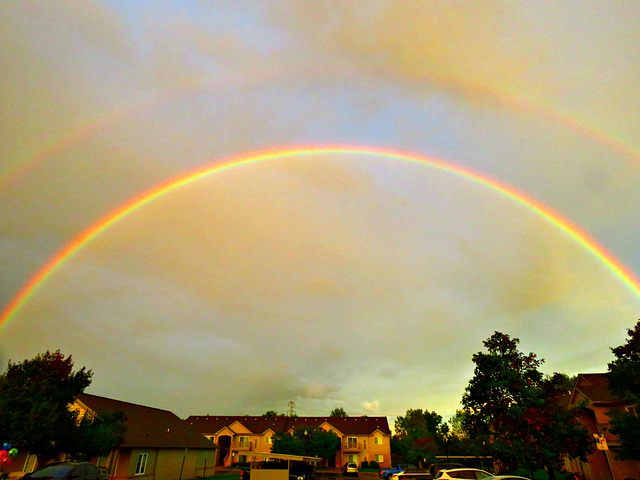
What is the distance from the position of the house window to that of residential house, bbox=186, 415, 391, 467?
45430mm

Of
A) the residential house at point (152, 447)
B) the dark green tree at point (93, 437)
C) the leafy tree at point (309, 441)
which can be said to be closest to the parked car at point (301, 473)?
the dark green tree at point (93, 437)

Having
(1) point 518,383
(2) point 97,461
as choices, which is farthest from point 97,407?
(1) point 518,383

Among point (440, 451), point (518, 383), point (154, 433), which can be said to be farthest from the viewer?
point (440, 451)

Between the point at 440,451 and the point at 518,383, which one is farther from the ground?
the point at 518,383

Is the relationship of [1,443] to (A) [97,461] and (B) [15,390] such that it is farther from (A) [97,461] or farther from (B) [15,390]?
(A) [97,461]

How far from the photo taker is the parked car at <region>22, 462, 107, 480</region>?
48.4 feet

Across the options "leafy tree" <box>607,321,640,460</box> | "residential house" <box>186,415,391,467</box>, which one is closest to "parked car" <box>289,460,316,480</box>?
"leafy tree" <box>607,321,640,460</box>

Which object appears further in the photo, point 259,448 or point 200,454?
point 259,448

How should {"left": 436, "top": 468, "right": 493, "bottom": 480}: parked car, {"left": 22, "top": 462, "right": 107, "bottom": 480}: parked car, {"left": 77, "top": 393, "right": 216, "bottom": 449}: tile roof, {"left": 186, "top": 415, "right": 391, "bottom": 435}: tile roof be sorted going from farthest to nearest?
{"left": 186, "top": 415, "right": 391, "bottom": 435}: tile roof → {"left": 77, "top": 393, "right": 216, "bottom": 449}: tile roof → {"left": 436, "top": 468, "right": 493, "bottom": 480}: parked car → {"left": 22, "top": 462, "right": 107, "bottom": 480}: parked car

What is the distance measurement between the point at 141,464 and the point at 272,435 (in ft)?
151

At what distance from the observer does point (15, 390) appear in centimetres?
2334

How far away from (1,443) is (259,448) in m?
68.1

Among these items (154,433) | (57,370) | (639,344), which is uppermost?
(639,344)

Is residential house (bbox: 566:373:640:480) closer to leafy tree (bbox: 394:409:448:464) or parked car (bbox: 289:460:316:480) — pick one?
parked car (bbox: 289:460:316:480)
